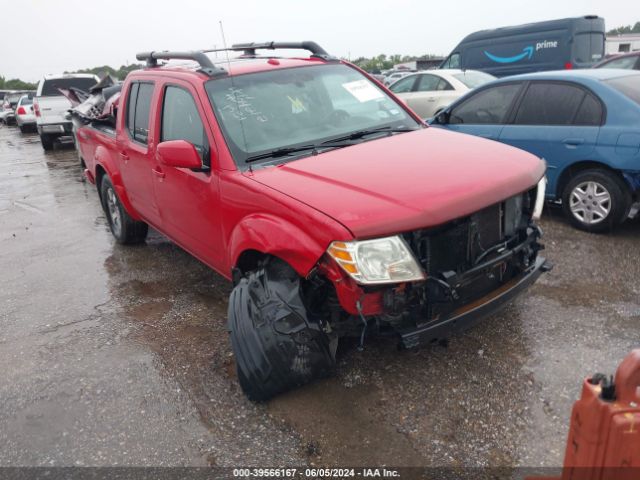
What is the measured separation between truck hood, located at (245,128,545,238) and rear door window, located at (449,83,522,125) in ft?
8.46

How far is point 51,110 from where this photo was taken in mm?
15148

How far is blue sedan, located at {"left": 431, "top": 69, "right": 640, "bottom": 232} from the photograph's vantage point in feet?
15.8

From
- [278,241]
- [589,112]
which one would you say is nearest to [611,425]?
[278,241]

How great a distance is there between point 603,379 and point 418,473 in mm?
1211

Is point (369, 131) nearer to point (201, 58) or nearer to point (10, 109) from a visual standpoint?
point (201, 58)

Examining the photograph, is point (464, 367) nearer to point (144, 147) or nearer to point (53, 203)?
point (144, 147)

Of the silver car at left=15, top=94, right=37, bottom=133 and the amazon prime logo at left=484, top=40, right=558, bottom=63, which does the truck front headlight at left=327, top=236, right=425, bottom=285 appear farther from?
the silver car at left=15, top=94, right=37, bottom=133

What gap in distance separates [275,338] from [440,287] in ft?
2.92

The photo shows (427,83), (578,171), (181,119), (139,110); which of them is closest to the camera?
(181,119)

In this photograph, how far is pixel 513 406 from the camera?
283 cm

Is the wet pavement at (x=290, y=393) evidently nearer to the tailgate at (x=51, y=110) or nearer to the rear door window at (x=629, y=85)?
the rear door window at (x=629, y=85)

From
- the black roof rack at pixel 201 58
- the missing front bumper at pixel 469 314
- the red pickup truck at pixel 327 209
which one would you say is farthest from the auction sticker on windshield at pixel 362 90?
the missing front bumper at pixel 469 314

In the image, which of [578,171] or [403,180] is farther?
[578,171]

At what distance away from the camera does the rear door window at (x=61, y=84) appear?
50.4 feet
